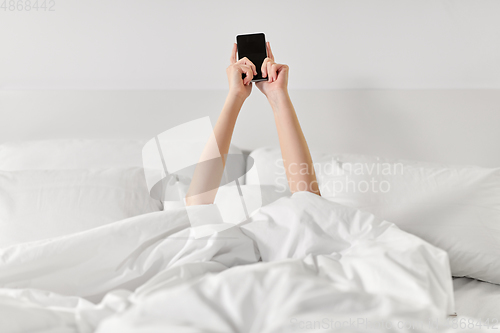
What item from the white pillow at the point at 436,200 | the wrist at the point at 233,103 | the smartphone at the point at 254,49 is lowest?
the white pillow at the point at 436,200

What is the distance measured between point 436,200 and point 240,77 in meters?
0.73

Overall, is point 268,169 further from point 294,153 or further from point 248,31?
point 248,31

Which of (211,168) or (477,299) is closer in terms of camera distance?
(477,299)

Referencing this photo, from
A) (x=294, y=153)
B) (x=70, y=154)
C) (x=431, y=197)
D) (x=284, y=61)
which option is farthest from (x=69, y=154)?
(x=431, y=197)

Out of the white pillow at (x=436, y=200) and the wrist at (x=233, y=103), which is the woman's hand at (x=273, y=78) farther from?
the white pillow at (x=436, y=200)

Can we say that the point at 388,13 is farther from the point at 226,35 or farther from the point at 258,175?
the point at 258,175

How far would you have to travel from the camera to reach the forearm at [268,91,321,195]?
3.81 feet

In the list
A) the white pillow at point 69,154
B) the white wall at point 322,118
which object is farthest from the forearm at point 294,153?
the white pillow at point 69,154

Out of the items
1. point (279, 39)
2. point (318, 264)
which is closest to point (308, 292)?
point (318, 264)

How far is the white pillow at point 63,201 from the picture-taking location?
3.50 feet

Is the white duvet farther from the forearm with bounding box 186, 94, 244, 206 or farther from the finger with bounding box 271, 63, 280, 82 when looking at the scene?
the finger with bounding box 271, 63, 280, 82

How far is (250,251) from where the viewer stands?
85 centimetres

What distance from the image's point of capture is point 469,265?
1019 mm

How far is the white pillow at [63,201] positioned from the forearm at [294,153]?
1.48 feet
